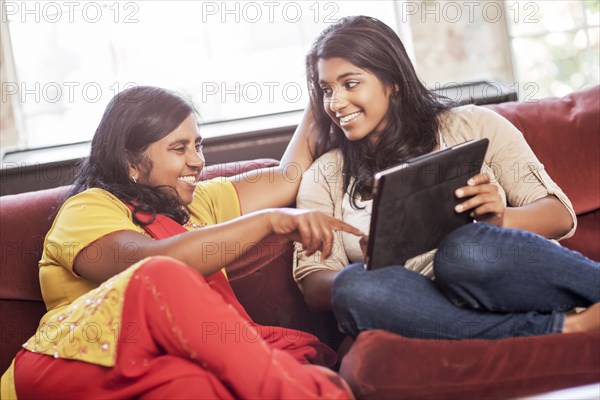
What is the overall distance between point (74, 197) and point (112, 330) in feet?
1.60

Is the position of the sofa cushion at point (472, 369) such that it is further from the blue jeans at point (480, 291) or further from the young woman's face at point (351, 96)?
the young woman's face at point (351, 96)

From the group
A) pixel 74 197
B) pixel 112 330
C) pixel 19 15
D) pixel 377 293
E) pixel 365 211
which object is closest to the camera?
pixel 112 330

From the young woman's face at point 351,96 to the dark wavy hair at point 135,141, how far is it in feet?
1.15

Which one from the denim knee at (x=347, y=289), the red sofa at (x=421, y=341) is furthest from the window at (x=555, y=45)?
the denim knee at (x=347, y=289)

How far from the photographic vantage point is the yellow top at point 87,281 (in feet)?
4.75

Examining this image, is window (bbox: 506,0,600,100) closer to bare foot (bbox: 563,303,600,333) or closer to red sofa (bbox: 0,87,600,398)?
red sofa (bbox: 0,87,600,398)

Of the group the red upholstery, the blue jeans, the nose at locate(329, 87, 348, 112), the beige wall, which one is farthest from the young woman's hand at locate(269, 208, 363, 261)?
the beige wall

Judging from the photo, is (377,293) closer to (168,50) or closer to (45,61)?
(168,50)

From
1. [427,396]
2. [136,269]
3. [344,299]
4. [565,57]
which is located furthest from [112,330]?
[565,57]

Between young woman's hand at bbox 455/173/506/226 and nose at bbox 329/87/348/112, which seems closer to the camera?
young woman's hand at bbox 455/173/506/226

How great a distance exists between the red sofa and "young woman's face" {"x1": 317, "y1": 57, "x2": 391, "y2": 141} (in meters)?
0.31

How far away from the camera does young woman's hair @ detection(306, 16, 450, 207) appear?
6.54ft

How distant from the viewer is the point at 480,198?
1695mm

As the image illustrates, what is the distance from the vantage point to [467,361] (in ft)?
4.92
